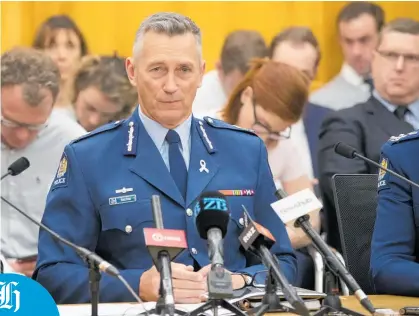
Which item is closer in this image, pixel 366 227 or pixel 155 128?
pixel 155 128

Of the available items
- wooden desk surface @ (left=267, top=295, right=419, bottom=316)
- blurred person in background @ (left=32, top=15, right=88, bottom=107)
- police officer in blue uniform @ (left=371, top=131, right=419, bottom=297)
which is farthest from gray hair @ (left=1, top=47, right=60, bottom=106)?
wooden desk surface @ (left=267, top=295, right=419, bottom=316)

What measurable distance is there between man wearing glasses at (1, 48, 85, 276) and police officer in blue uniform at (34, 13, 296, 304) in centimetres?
207

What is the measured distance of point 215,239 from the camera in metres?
2.52

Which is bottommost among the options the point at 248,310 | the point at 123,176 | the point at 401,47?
the point at 248,310

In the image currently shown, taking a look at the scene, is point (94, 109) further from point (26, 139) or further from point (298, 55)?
point (298, 55)

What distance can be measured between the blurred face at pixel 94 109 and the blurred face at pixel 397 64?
4.88 ft

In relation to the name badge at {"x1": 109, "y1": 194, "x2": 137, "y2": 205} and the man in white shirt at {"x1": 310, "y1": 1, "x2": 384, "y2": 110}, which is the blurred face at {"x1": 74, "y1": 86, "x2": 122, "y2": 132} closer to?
the man in white shirt at {"x1": 310, "y1": 1, "x2": 384, "y2": 110}

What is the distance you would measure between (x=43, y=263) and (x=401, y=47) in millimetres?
3175

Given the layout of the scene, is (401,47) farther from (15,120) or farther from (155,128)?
(155,128)

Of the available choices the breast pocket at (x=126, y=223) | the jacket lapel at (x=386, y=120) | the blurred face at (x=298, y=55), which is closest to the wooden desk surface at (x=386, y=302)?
the breast pocket at (x=126, y=223)

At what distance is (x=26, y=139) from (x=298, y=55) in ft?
6.00

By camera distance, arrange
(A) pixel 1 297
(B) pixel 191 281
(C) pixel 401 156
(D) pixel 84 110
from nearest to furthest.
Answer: (A) pixel 1 297 → (B) pixel 191 281 → (C) pixel 401 156 → (D) pixel 84 110

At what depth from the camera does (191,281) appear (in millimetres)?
3211

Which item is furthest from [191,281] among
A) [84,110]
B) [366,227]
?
[84,110]
